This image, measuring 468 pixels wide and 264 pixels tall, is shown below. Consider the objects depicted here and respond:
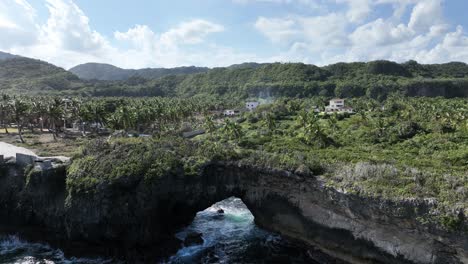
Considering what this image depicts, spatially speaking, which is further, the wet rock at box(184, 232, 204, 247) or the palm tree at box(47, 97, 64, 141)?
the palm tree at box(47, 97, 64, 141)

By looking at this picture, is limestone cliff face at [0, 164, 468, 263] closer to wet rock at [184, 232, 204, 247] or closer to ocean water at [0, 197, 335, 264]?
ocean water at [0, 197, 335, 264]

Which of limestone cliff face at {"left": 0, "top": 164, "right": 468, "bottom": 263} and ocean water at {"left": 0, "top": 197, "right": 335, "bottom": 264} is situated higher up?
limestone cliff face at {"left": 0, "top": 164, "right": 468, "bottom": 263}

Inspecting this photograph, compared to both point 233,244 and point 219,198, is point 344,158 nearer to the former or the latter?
point 219,198

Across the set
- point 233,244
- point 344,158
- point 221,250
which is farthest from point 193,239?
point 344,158

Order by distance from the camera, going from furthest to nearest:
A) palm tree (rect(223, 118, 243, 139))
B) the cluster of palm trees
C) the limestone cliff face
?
the cluster of palm trees → palm tree (rect(223, 118, 243, 139)) → the limestone cliff face

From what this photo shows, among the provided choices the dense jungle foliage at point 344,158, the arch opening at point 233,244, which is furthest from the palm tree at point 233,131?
the arch opening at point 233,244

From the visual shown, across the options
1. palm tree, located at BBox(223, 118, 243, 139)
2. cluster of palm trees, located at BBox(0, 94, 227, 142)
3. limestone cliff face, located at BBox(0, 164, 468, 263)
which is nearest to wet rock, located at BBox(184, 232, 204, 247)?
limestone cliff face, located at BBox(0, 164, 468, 263)

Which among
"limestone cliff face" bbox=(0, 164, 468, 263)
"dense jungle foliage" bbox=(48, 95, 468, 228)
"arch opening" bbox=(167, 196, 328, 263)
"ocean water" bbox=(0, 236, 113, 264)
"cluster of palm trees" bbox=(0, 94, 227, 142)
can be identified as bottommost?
"ocean water" bbox=(0, 236, 113, 264)

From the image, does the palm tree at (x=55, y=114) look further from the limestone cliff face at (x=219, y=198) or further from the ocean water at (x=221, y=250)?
the ocean water at (x=221, y=250)
